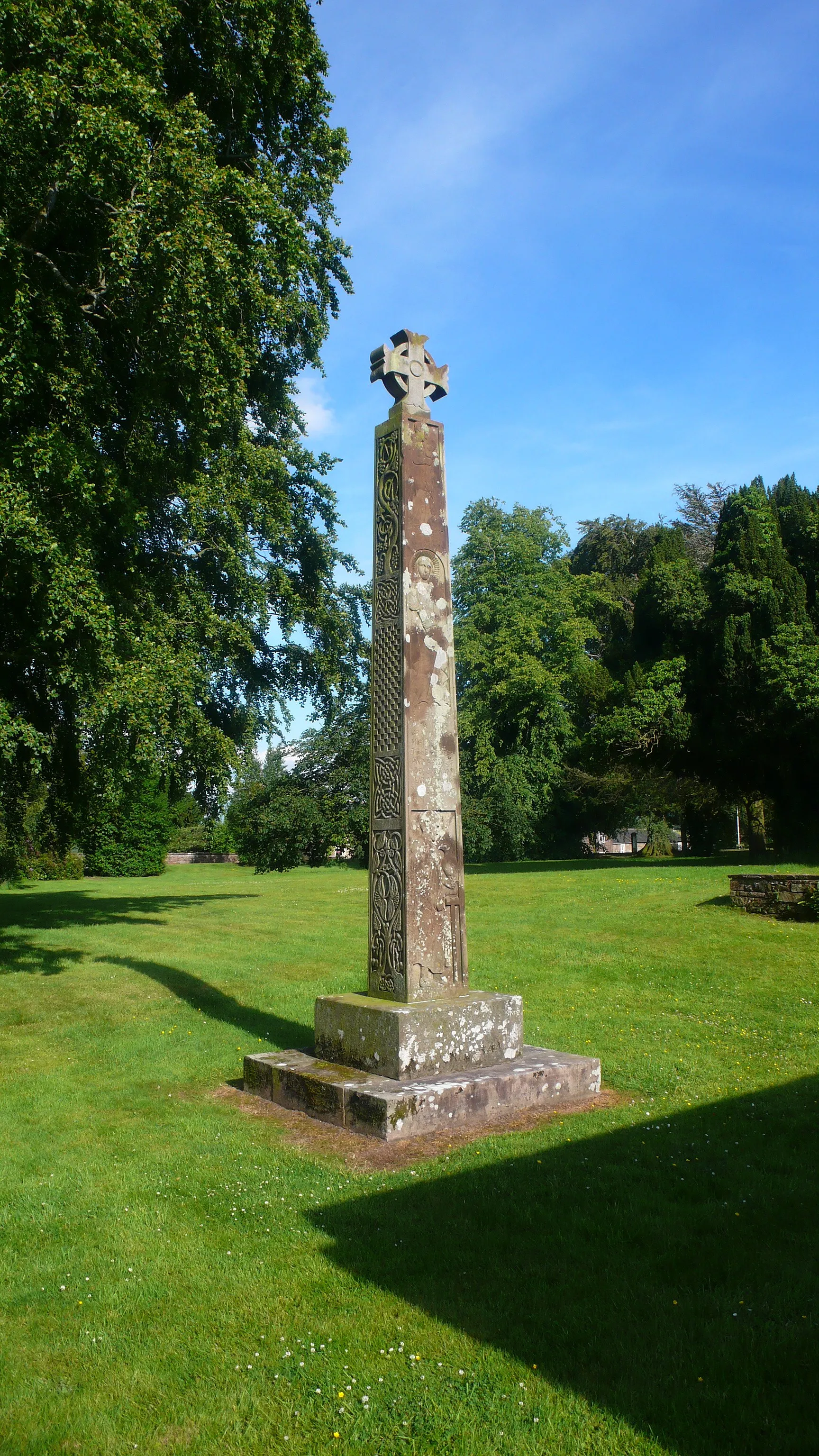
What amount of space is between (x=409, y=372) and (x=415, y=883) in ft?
13.5

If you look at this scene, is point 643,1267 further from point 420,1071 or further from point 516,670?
point 516,670

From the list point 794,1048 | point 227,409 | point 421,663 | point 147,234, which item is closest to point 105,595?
point 227,409

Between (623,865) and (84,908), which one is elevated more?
(623,865)

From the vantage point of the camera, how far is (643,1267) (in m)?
4.32

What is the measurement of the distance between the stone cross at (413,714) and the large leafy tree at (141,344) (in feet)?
13.6

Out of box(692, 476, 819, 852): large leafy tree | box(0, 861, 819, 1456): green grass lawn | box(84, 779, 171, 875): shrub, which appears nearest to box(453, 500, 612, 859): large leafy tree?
box(692, 476, 819, 852): large leafy tree

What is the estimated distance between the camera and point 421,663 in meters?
7.47

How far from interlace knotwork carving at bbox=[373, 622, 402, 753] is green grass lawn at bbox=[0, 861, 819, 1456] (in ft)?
9.51

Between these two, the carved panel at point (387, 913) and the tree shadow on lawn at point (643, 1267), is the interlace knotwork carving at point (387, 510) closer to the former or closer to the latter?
the carved panel at point (387, 913)

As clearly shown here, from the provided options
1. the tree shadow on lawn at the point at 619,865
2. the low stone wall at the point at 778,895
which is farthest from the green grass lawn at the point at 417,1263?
the tree shadow on lawn at the point at 619,865

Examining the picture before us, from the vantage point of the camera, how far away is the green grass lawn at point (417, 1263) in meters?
3.29

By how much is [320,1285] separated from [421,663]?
14.4ft

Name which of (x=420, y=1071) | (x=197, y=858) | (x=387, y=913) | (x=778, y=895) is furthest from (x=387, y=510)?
(x=197, y=858)

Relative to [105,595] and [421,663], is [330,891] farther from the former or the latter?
[421,663]
